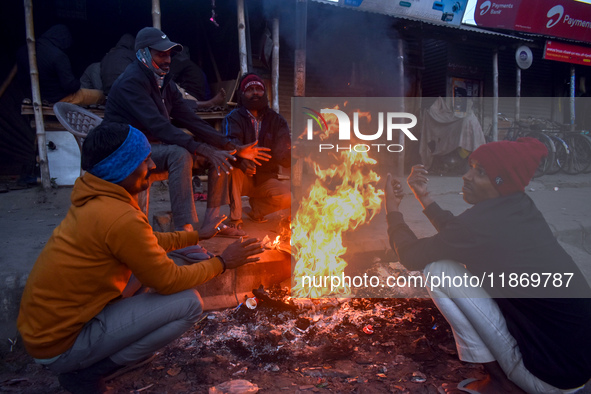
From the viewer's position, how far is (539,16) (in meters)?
13.2

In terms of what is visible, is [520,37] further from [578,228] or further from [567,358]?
[567,358]

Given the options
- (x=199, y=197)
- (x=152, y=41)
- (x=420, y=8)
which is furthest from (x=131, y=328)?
(x=420, y=8)

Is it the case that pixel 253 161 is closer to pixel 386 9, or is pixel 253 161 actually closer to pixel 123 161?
pixel 123 161

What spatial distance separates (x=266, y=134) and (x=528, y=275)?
3371 millimetres

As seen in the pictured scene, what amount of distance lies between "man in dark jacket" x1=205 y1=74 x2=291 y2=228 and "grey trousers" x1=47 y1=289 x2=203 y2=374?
6.52 feet

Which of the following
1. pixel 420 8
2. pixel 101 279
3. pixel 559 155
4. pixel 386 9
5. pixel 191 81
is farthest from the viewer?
pixel 559 155

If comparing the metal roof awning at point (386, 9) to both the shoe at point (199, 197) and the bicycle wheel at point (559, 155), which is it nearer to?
the bicycle wheel at point (559, 155)

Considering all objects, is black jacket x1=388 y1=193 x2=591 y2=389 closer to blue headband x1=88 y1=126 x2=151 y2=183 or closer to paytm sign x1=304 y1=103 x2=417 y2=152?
blue headband x1=88 y1=126 x2=151 y2=183

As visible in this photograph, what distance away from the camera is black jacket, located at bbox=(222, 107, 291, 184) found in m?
4.64

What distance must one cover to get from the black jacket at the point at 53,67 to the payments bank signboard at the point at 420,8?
5.88 metres

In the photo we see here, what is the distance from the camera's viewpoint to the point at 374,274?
423 cm

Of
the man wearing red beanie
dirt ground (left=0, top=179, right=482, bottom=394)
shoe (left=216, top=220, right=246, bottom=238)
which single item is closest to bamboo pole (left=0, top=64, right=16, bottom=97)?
dirt ground (left=0, top=179, right=482, bottom=394)

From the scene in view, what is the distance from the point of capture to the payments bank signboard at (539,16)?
12570mm

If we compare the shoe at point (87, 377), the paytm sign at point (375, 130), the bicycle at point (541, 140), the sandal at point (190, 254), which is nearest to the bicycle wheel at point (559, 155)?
the bicycle at point (541, 140)
